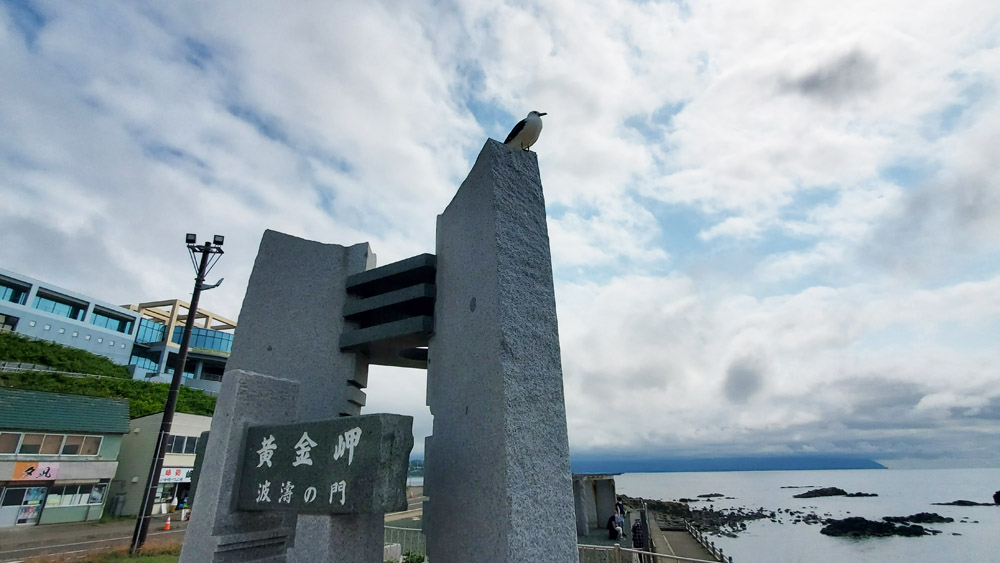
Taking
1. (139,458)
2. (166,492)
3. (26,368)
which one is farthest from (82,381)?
(166,492)

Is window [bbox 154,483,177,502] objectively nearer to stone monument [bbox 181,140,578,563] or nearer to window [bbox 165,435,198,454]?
window [bbox 165,435,198,454]

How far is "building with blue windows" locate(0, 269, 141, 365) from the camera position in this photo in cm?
3547

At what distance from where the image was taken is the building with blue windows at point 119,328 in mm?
36000

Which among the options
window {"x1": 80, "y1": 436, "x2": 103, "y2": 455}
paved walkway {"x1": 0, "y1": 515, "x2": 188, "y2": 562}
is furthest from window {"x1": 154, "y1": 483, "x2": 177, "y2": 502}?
window {"x1": 80, "y1": 436, "x2": 103, "y2": 455}

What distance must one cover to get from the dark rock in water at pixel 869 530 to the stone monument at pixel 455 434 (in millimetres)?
52699

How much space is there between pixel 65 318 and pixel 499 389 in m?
48.7

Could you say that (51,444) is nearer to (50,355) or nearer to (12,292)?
(50,355)

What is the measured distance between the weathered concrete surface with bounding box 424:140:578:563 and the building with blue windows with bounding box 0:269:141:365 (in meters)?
44.4

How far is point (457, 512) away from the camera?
4.84 metres

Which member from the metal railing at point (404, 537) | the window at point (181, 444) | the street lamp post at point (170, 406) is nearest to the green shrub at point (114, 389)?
the window at point (181, 444)

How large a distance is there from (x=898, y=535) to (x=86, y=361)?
68.5 m

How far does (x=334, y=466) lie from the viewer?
4266 mm

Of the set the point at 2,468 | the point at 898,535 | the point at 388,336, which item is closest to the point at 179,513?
the point at 2,468

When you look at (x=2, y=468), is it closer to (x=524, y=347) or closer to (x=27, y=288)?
(x=524, y=347)
